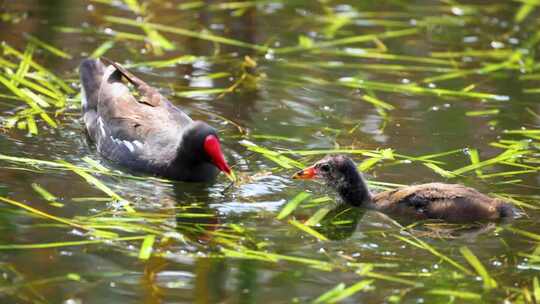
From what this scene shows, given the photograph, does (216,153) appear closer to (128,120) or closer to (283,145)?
(283,145)

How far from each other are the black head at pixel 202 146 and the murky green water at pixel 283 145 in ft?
0.56

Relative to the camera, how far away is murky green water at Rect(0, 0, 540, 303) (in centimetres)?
626

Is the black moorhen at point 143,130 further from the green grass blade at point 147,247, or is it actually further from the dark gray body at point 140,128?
the green grass blade at point 147,247

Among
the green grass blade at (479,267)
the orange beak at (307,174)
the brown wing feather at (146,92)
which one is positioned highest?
the brown wing feather at (146,92)

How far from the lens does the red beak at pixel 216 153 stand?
26.0 feet

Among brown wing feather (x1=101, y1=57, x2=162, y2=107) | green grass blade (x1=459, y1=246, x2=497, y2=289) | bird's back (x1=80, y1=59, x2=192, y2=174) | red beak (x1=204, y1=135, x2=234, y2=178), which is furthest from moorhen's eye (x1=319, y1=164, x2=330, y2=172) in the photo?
brown wing feather (x1=101, y1=57, x2=162, y2=107)

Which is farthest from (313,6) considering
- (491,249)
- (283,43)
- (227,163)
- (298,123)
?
(491,249)

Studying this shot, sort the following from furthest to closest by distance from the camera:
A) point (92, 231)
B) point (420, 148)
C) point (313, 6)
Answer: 1. point (313, 6)
2. point (420, 148)
3. point (92, 231)

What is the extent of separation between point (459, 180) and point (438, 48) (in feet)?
10.7

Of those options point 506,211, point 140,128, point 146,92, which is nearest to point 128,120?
point 140,128

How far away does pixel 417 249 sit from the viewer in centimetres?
682

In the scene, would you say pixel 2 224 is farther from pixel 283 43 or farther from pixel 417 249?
pixel 283 43

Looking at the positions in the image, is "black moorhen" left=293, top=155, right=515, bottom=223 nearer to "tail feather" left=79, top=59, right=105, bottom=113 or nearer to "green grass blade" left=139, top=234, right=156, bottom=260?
"green grass blade" left=139, top=234, right=156, bottom=260

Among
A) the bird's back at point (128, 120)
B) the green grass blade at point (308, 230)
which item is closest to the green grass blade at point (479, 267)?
the green grass blade at point (308, 230)
